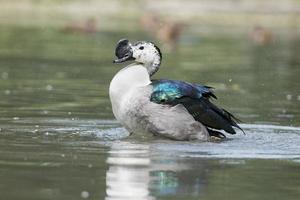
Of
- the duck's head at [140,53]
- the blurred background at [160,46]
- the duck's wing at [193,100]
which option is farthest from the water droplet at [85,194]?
the blurred background at [160,46]

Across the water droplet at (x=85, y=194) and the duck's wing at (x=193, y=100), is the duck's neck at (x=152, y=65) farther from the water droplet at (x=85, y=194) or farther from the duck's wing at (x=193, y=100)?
the water droplet at (x=85, y=194)

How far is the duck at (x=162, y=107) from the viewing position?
11102mm

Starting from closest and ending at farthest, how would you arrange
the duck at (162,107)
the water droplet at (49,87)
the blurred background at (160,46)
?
the duck at (162,107), the blurred background at (160,46), the water droplet at (49,87)

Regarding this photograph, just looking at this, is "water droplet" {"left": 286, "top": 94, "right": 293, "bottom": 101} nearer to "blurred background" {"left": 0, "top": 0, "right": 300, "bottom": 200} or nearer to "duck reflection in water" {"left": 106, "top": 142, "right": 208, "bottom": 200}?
"blurred background" {"left": 0, "top": 0, "right": 300, "bottom": 200}

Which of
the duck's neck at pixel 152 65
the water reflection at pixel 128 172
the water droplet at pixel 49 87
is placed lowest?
the water droplet at pixel 49 87

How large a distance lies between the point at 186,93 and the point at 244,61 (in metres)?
13.6

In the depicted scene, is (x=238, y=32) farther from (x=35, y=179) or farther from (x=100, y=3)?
(x=35, y=179)

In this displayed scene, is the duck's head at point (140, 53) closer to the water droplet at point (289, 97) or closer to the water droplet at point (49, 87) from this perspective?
the water droplet at point (289, 97)

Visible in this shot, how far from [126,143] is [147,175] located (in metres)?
2.09

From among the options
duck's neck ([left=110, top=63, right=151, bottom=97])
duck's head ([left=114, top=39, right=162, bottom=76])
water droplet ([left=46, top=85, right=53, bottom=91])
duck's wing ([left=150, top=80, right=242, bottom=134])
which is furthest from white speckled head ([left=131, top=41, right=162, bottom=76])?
water droplet ([left=46, top=85, right=53, bottom=91])

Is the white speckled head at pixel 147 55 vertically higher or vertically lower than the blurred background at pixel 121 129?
higher

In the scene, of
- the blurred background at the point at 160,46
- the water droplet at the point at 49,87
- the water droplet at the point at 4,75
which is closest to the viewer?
the blurred background at the point at 160,46

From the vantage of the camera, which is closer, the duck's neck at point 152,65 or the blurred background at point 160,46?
the duck's neck at point 152,65

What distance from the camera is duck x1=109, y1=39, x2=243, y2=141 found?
11.1 meters
